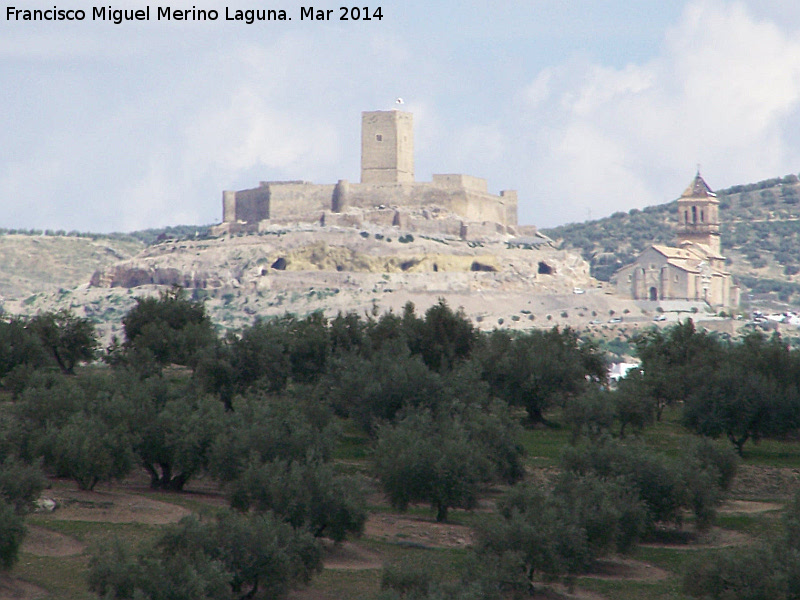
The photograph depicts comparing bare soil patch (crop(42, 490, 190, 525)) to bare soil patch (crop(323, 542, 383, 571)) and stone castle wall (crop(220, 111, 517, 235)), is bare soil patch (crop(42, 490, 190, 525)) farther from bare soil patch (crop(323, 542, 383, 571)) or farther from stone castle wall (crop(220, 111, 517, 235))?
stone castle wall (crop(220, 111, 517, 235))

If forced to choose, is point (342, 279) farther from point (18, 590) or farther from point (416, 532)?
point (18, 590)

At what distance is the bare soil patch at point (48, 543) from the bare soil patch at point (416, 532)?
4046mm

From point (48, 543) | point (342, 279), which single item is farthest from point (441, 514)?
point (342, 279)

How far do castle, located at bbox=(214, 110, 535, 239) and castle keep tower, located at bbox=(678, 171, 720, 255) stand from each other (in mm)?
14700

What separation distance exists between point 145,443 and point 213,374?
7.45m

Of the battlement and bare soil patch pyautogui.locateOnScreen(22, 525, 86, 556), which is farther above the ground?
the battlement

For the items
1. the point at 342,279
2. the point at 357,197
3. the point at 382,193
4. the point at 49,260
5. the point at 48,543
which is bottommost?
the point at 48,543

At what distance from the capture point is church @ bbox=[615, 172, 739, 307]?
89.9 meters

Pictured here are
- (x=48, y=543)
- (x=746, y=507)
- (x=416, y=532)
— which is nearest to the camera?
(x=48, y=543)

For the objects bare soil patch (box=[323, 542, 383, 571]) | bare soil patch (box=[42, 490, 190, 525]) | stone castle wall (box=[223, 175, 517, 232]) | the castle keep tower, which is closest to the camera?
bare soil patch (box=[323, 542, 383, 571])

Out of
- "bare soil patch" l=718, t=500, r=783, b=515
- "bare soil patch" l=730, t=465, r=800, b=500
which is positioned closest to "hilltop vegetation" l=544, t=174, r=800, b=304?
"bare soil patch" l=730, t=465, r=800, b=500

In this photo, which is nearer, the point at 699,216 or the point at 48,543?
the point at 48,543

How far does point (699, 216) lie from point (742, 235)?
28.7m

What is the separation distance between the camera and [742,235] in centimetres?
12644
